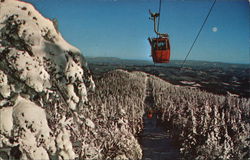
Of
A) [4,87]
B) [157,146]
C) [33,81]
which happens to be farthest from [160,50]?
[157,146]

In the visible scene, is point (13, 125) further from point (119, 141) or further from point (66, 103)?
point (119, 141)

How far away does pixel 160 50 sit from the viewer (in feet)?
38.1

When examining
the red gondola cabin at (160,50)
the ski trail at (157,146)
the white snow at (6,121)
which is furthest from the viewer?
the ski trail at (157,146)

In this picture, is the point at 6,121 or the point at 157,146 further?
the point at 157,146

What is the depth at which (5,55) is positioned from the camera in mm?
3596

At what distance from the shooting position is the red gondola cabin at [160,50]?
11.6 m

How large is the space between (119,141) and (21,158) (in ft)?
36.0

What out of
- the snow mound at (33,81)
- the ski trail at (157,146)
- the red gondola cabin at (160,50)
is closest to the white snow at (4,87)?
the snow mound at (33,81)

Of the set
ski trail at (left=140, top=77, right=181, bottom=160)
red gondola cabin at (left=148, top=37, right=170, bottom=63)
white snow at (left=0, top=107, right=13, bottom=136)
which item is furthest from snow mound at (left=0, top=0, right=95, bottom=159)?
ski trail at (left=140, top=77, right=181, bottom=160)

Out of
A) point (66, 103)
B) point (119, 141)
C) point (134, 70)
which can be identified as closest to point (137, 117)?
point (119, 141)

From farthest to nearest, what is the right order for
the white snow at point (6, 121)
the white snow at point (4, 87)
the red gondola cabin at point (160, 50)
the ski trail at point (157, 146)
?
the ski trail at point (157, 146) < the red gondola cabin at point (160, 50) < the white snow at point (4, 87) < the white snow at point (6, 121)

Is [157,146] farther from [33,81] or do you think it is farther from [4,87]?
[4,87]

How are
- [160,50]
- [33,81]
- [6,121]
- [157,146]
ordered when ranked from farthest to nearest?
1. [157,146]
2. [160,50]
3. [33,81]
4. [6,121]

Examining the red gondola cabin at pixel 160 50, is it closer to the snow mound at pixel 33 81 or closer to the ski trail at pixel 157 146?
the snow mound at pixel 33 81
